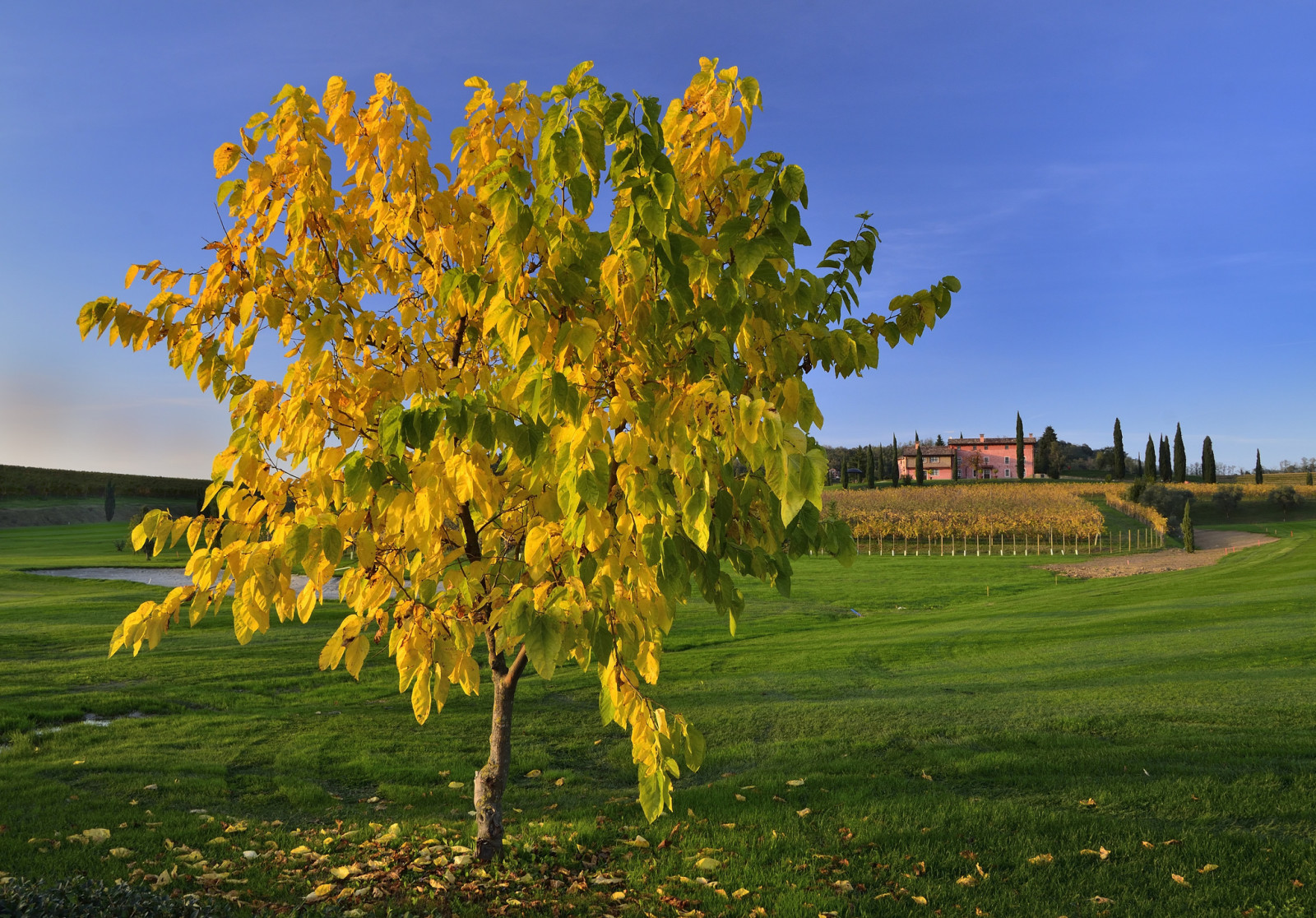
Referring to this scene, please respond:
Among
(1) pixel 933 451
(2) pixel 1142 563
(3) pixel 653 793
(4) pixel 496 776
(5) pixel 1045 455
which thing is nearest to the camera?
(3) pixel 653 793

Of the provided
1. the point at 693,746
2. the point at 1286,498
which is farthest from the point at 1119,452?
the point at 693,746

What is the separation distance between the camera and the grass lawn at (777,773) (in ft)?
16.7

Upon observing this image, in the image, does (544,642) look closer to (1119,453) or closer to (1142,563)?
(1142,563)

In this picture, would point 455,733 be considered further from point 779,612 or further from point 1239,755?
point 779,612

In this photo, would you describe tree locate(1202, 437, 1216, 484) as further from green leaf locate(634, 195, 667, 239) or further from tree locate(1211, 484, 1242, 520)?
green leaf locate(634, 195, 667, 239)

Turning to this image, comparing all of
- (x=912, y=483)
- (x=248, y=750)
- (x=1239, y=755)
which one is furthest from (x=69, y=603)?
(x=912, y=483)

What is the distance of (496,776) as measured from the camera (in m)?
5.30

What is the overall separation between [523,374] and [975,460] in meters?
107

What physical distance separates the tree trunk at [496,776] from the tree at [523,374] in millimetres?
885

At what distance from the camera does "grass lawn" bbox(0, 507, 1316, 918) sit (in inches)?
200

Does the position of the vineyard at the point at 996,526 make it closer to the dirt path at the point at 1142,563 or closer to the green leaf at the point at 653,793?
the dirt path at the point at 1142,563

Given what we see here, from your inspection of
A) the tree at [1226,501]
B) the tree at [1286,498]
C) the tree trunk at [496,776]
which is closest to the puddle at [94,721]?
the tree trunk at [496,776]

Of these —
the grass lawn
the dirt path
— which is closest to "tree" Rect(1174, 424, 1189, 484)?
the dirt path

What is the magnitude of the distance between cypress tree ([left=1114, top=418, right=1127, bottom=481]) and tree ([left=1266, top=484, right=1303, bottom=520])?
15.2 m
